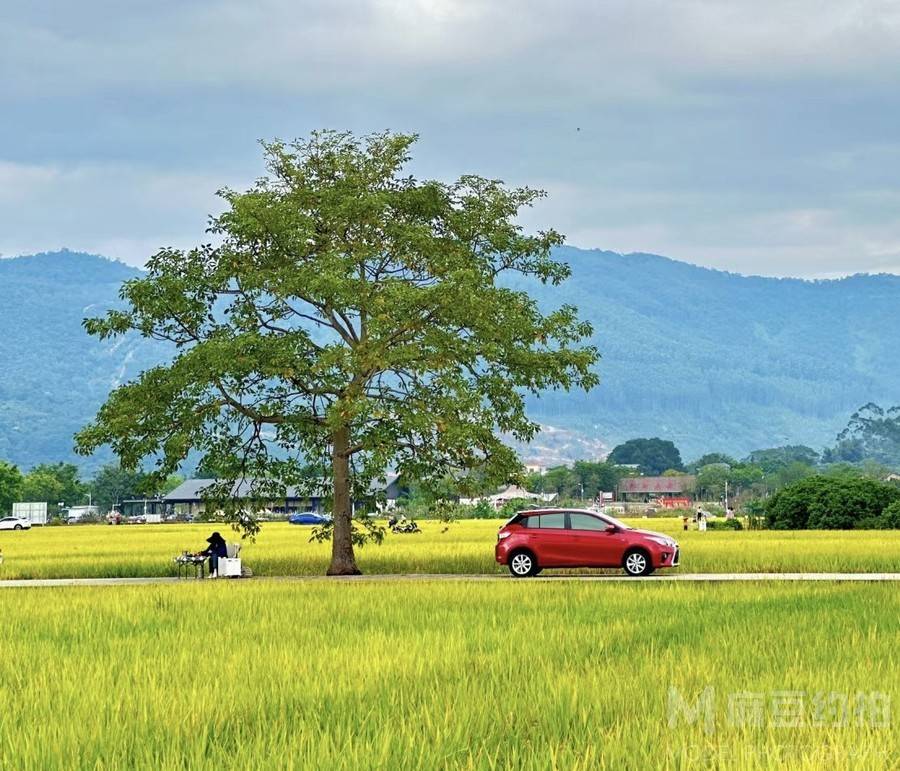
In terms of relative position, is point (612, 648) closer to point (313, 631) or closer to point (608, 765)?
point (313, 631)

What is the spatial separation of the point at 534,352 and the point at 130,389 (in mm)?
11699

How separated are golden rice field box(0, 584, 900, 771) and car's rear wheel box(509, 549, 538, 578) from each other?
454 inches

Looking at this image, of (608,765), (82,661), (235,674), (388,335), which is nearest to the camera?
(608,765)

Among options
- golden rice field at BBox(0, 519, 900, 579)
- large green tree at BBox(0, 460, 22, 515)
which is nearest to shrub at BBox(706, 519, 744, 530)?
golden rice field at BBox(0, 519, 900, 579)

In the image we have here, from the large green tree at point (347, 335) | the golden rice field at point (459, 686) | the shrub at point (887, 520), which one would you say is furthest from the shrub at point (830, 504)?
the golden rice field at point (459, 686)

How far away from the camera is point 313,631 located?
66.5 ft

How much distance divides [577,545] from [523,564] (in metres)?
1.62

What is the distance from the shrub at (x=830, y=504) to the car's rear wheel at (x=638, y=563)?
4903cm

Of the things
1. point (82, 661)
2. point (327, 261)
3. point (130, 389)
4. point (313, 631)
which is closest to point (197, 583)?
point (130, 389)

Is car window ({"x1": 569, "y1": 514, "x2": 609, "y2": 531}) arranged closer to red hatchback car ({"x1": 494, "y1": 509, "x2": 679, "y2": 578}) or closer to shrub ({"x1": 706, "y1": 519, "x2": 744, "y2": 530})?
red hatchback car ({"x1": 494, "y1": 509, "x2": 679, "y2": 578})

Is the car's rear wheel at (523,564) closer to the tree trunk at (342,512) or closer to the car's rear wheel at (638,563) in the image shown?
the car's rear wheel at (638,563)

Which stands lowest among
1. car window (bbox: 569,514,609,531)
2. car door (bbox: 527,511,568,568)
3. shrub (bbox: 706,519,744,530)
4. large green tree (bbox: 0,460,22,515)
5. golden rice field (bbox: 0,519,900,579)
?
shrub (bbox: 706,519,744,530)

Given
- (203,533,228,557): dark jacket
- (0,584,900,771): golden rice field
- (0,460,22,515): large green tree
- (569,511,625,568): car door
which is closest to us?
(0,584,900,771): golden rice field

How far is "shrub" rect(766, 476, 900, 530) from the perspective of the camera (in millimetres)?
82500
